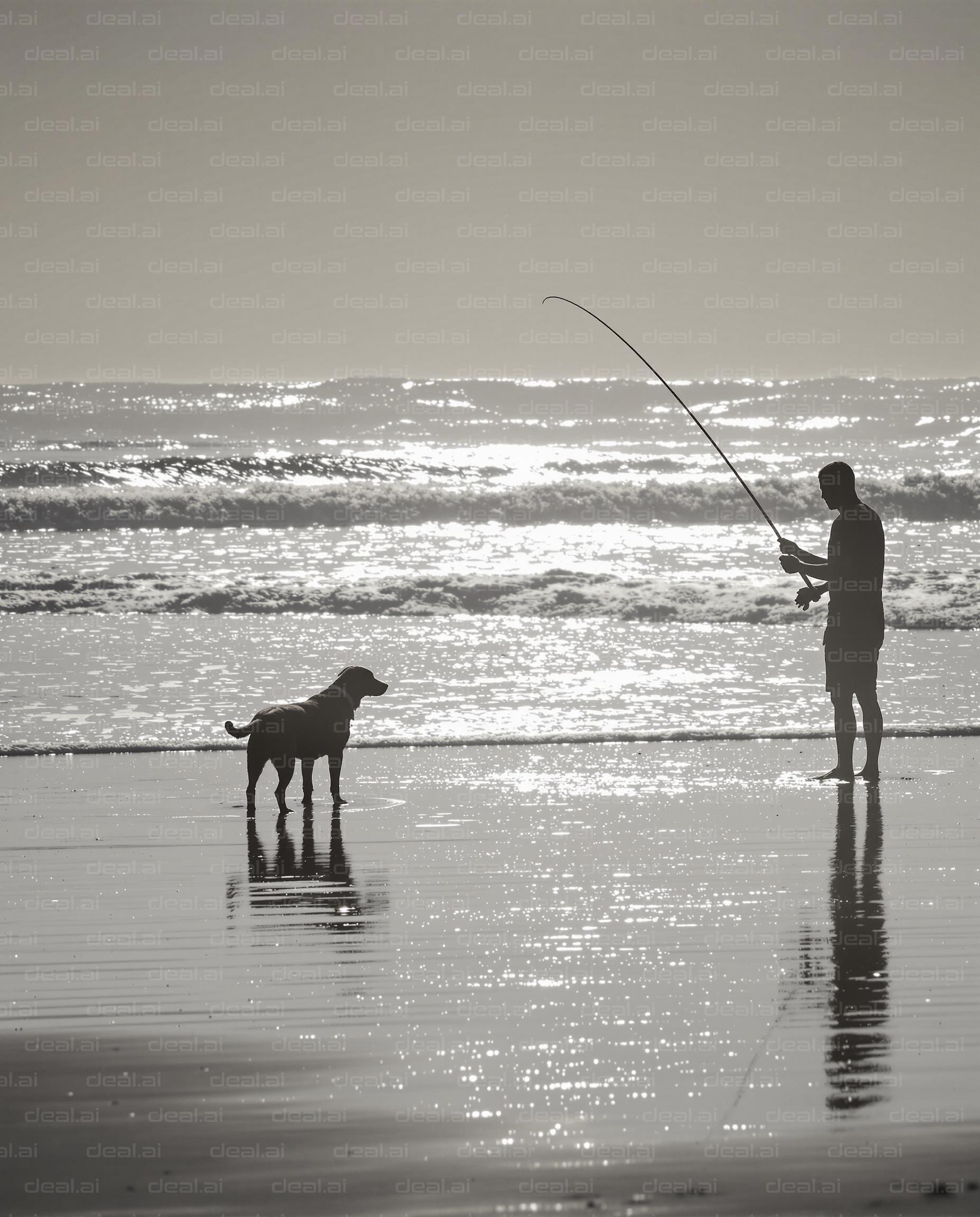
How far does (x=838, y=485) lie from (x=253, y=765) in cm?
365

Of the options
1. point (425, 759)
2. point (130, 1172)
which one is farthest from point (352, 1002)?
point (425, 759)

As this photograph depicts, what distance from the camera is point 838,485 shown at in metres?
8.77

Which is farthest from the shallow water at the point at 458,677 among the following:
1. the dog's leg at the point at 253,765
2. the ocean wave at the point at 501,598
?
the dog's leg at the point at 253,765

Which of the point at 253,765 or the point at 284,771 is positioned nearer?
the point at 253,765

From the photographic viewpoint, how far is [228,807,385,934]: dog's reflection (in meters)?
5.16

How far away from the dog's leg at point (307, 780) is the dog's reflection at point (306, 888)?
71 centimetres

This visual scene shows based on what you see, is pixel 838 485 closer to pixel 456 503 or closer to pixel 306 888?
pixel 306 888

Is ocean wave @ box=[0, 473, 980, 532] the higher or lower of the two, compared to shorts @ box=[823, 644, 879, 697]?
higher

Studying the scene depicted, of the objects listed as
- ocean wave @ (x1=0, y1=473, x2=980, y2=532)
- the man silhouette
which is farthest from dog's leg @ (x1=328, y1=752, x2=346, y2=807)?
ocean wave @ (x1=0, y1=473, x2=980, y2=532)

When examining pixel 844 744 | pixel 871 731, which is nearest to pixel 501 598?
pixel 871 731

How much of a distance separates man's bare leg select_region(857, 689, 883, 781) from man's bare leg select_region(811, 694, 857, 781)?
80mm

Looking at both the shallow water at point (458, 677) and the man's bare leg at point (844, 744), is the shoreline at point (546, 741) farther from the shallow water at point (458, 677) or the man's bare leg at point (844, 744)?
the man's bare leg at point (844, 744)

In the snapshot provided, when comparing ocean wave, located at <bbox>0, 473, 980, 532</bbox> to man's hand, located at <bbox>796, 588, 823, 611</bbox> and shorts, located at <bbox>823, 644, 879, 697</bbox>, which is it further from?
shorts, located at <bbox>823, 644, 879, 697</bbox>

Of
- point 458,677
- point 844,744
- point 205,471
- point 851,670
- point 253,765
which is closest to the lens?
point 253,765
